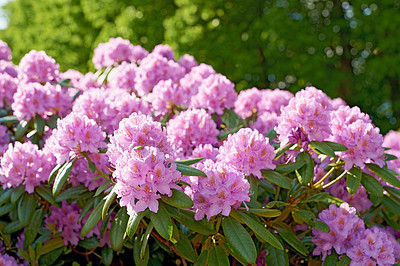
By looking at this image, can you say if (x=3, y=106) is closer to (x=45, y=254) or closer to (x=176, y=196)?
(x=45, y=254)

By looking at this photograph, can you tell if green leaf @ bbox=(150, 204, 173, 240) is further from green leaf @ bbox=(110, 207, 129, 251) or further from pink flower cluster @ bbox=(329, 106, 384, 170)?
pink flower cluster @ bbox=(329, 106, 384, 170)

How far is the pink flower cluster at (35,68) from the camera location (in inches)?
122

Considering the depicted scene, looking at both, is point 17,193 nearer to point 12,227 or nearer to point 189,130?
point 12,227

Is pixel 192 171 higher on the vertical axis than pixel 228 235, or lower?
higher

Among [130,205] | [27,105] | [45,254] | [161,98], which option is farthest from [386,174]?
[27,105]

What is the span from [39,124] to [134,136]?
1.19 m

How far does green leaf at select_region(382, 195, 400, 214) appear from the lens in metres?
2.26

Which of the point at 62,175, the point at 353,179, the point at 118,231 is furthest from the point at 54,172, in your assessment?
the point at 353,179

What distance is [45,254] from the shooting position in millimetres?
2330

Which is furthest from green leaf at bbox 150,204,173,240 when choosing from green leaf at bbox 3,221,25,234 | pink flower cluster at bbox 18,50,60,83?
pink flower cluster at bbox 18,50,60,83

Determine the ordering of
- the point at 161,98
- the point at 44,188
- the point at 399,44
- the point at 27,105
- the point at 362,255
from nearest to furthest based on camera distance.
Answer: the point at 362,255 < the point at 44,188 < the point at 27,105 < the point at 161,98 < the point at 399,44

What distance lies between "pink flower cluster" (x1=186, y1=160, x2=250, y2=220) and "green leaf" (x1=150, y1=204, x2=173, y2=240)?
0.14 meters

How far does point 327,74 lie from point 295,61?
618 mm

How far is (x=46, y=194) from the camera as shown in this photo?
84.7 inches
